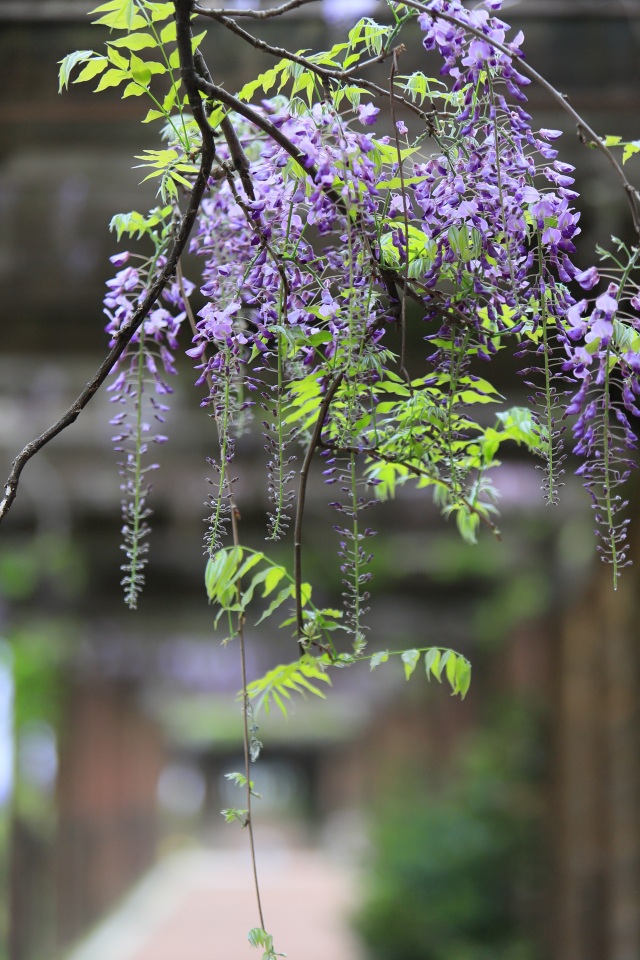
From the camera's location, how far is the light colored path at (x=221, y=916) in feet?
33.4

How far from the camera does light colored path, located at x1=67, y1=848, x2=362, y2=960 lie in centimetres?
1019

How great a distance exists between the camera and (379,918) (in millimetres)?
6863

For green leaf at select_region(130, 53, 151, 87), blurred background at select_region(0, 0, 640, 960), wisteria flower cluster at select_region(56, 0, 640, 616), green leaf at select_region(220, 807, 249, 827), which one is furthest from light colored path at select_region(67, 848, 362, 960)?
green leaf at select_region(130, 53, 151, 87)

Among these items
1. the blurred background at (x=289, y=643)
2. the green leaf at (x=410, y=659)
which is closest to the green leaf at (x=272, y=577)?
the green leaf at (x=410, y=659)

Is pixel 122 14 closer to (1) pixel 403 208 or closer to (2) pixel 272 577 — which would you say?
(1) pixel 403 208

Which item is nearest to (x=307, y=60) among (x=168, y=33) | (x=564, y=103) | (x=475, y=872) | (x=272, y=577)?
(x=168, y=33)

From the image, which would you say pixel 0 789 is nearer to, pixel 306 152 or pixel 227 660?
pixel 227 660

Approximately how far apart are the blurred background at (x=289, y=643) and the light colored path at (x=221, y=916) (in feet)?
0.29

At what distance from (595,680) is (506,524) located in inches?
49.6

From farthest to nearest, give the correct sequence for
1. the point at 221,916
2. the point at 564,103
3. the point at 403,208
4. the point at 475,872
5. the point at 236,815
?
1. the point at 221,916
2. the point at 475,872
3. the point at 236,815
4. the point at 403,208
5. the point at 564,103

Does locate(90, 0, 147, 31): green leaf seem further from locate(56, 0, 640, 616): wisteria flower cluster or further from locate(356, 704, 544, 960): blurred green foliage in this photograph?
locate(356, 704, 544, 960): blurred green foliage

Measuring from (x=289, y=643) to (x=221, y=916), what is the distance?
5.41 metres

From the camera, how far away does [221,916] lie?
14.2 metres

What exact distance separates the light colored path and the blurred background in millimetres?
87
